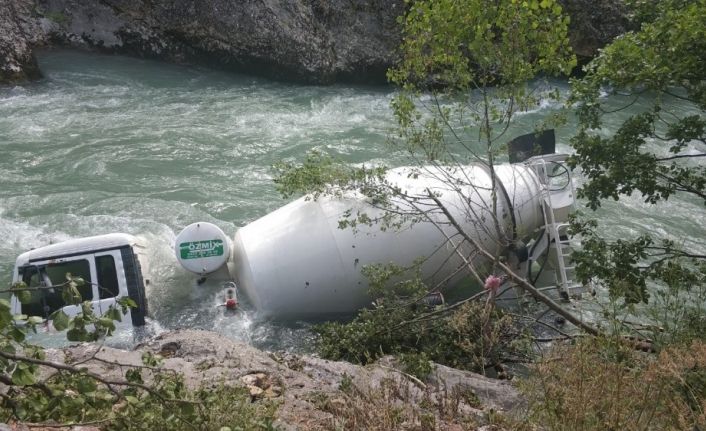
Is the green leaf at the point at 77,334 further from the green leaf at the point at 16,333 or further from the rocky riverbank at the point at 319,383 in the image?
the rocky riverbank at the point at 319,383

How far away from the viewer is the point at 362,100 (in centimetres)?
1736

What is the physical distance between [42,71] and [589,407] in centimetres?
1743

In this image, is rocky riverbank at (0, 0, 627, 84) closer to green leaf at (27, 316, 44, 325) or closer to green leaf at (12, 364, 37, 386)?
green leaf at (27, 316, 44, 325)

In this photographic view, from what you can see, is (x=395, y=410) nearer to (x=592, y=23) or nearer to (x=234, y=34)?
(x=234, y=34)

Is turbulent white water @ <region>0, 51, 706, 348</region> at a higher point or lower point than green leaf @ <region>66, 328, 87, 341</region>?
lower

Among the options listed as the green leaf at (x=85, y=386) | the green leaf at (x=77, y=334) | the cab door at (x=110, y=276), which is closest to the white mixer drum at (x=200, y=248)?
the cab door at (x=110, y=276)

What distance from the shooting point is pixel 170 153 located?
13617mm

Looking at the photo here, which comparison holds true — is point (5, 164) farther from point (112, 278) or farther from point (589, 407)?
point (589, 407)

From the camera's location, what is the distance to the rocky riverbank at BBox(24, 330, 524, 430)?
4.84 m

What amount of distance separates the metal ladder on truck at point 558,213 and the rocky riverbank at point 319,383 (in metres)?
2.71

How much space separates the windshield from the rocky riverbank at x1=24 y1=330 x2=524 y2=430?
5.88ft

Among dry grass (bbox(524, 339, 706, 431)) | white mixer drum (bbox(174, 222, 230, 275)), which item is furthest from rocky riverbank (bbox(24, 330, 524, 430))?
white mixer drum (bbox(174, 222, 230, 275))

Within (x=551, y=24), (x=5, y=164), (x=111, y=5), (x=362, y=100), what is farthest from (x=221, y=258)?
(x=111, y=5)

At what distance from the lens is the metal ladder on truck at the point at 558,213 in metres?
8.77
